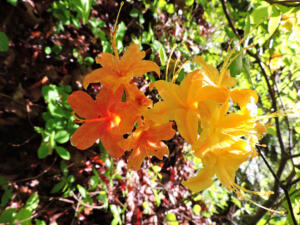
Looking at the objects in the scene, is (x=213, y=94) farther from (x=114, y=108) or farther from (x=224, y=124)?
(x=114, y=108)

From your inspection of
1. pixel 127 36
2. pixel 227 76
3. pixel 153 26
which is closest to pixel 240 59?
pixel 227 76

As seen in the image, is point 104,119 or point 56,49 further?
point 56,49

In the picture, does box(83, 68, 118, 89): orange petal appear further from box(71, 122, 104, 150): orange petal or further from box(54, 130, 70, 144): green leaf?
box(54, 130, 70, 144): green leaf

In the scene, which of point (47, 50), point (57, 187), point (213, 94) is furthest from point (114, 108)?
point (47, 50)

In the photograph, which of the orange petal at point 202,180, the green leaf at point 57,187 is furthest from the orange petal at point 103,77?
the green leaf at point 57,187

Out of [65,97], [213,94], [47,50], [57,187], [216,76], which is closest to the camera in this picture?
[213,94]

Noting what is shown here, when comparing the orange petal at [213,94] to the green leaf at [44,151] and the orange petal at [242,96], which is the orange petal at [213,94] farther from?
the green leaf at [44,151]

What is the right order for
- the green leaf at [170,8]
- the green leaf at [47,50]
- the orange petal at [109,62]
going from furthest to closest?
the green leaf at [170,8] → the green leaf at [47,50] → the orange petal at [109,62]

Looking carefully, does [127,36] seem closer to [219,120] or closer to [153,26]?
[153,26]

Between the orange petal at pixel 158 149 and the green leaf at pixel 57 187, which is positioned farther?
the green leaf at pixel 57 187

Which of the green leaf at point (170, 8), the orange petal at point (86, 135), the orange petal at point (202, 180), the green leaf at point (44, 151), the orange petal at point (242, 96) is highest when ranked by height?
the green leaf at point (170, 8)
